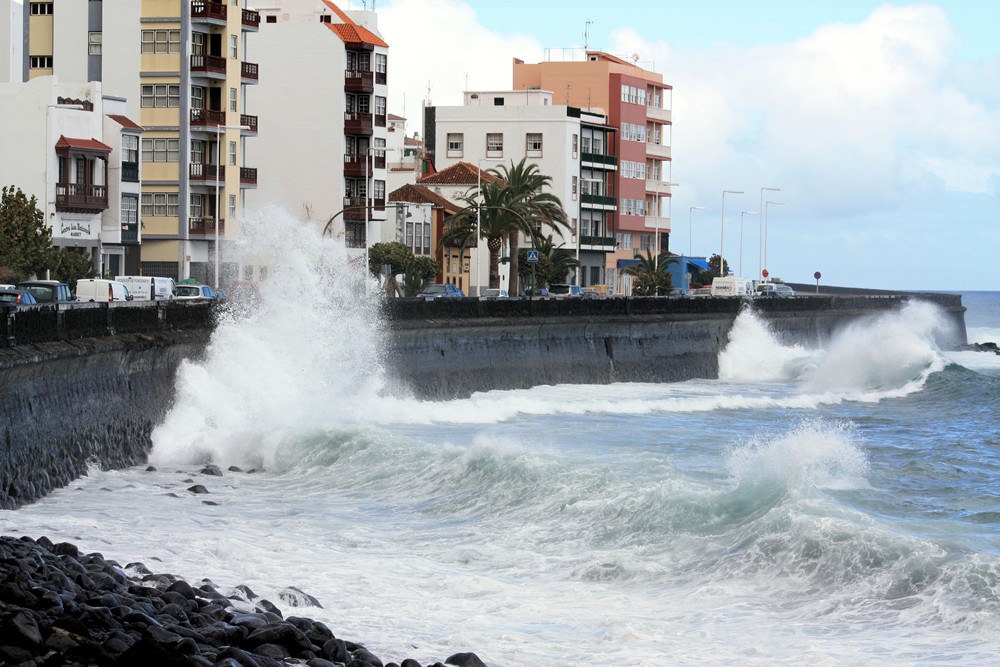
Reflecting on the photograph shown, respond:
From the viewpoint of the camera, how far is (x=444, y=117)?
301 ft

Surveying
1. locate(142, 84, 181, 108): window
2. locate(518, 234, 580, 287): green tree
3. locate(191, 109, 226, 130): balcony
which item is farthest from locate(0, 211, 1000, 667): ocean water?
locate(518, 234, 580, 287): green tree

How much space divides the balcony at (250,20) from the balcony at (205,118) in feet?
14.8

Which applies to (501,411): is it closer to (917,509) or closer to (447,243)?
(917,509)

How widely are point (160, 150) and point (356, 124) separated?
498 inches

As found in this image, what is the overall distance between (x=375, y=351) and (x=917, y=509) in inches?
698

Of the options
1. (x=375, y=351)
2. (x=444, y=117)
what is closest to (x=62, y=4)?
(x=444, y=117)

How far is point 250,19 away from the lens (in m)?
67.2

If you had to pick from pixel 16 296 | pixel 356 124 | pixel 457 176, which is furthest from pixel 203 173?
pixel 16 296

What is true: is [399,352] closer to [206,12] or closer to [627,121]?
[206,12]

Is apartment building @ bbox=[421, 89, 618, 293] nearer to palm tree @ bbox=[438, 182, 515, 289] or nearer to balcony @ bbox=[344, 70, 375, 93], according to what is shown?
palm tree @ bbox=[438, 182, 515, 289]

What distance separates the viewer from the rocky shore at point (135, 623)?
8742 millimetres

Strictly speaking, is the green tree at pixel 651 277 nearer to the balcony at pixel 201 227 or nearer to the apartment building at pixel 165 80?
the apartment building at pixel 165 80

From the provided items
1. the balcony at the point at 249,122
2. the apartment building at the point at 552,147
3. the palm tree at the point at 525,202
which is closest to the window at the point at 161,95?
the balcony at the point at 249,122

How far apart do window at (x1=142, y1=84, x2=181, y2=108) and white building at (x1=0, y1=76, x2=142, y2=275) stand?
2.96 metres
